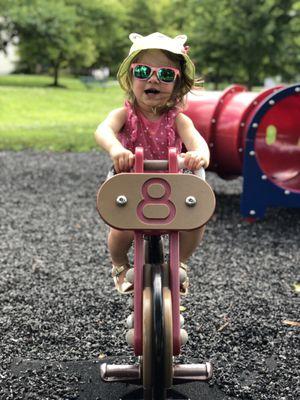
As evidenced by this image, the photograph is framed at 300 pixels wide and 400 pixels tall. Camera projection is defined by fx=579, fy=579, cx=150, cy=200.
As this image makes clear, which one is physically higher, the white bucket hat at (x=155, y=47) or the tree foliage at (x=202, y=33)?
the tree foliage at (x=202, y=33)

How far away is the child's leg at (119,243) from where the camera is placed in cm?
233

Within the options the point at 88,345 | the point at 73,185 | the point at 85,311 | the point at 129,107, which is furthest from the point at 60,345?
the point at 73,185

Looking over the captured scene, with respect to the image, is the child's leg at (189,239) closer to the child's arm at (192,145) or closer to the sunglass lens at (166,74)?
the child's arm at (192,145)

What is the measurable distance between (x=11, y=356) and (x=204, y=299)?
1.28 metres

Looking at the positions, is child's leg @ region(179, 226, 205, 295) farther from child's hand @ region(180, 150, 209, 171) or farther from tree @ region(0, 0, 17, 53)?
tree @ region(0, 0, 17, 53)

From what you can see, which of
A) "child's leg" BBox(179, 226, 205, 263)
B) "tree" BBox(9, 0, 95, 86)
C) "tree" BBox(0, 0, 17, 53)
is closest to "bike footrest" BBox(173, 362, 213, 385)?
"child's leg" BBox(179, 226, 205, 263)

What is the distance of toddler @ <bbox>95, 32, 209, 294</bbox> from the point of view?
2.14 meters

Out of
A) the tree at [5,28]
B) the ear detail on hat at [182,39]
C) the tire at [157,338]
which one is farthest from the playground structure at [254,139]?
the tree at [5,28]

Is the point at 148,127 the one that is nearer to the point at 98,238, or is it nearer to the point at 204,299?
the point at 204,299

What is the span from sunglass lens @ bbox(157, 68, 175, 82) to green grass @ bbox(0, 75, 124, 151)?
8.39m

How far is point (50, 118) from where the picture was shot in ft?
54.5

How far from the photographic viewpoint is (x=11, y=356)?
2693 mm

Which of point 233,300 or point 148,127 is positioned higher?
point 148,127

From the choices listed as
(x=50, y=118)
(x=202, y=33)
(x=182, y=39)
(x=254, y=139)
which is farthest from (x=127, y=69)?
(x=50, y=118)
